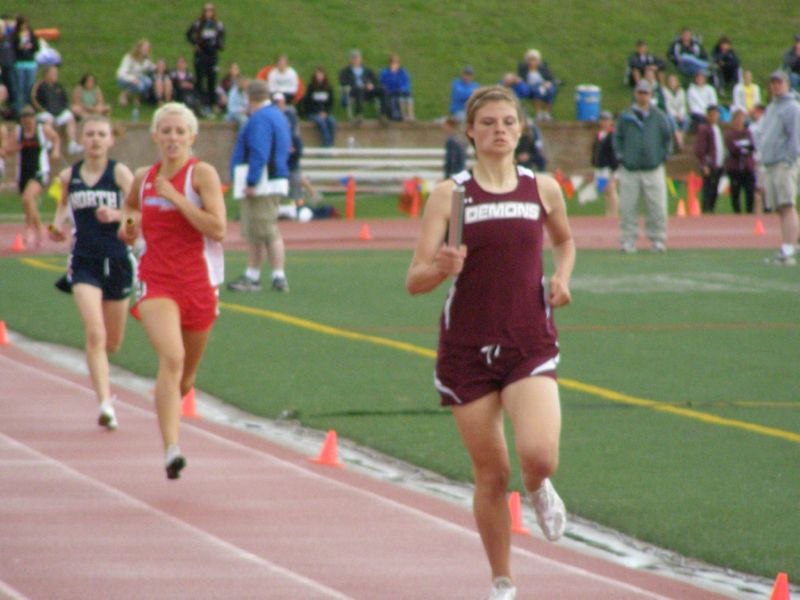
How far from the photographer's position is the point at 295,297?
668 inches

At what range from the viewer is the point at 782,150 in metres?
19.7

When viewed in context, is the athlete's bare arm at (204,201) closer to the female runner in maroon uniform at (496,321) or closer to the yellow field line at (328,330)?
the female runner in maroon uniform at (496,321)

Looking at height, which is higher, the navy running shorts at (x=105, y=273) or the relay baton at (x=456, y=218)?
the relay baton at (x=456, y=218)

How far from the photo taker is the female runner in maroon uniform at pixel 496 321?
5883 millimetres

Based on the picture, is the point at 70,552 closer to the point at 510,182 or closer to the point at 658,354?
the point at 510,182

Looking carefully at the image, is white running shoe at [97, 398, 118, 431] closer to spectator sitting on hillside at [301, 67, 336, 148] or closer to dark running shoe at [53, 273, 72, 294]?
dark running shoe at [53, 273, 72, 294]

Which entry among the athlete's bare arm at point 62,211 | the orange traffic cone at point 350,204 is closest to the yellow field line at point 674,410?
the athlete's bare arm at point 62,211

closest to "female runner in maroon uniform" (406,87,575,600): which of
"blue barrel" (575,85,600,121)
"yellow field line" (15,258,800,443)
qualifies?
"yellow field line" (15,258,800,443)

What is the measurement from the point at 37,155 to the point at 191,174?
15353mm

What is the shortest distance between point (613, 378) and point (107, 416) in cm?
392

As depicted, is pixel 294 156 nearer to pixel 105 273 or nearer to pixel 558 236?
pixel 105 273

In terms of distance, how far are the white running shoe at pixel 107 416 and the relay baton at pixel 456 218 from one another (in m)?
4.81

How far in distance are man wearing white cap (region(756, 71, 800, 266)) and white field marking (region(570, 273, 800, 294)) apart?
116cm

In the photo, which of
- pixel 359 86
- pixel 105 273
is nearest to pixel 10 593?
pixel 105 273
